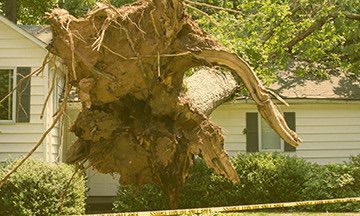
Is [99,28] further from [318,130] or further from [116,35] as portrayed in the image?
[318,130]

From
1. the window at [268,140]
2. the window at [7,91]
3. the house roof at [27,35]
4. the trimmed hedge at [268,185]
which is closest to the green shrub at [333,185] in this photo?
the trimmed hedge at [268,185]

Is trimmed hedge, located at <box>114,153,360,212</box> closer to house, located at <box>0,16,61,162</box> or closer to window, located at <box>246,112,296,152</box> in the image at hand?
window, located at <box>246,112,296,152</box>

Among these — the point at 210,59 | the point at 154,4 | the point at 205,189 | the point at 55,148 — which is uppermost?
the point at 154,4

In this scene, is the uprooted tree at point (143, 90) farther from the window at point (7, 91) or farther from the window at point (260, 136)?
the window at point (260, 136)

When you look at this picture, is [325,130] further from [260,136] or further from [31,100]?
[31,100]

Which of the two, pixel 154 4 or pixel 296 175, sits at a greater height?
pixel 154 4

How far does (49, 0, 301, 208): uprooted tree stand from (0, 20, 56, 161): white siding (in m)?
7.46

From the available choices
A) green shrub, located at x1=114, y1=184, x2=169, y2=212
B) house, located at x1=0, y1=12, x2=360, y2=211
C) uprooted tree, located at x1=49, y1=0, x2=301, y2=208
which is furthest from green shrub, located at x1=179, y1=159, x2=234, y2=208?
uprooted tree, located at x1=49, y1=0, x2=301, y2=208

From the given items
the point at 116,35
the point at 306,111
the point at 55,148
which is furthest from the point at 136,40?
the point at 306,111

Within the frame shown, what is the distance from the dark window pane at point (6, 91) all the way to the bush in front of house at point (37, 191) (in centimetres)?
297

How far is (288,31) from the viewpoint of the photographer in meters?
13.3

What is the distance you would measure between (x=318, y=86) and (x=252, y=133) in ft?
9.10

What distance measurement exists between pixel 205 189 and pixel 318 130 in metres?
5.09

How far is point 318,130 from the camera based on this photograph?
53.7 feet
